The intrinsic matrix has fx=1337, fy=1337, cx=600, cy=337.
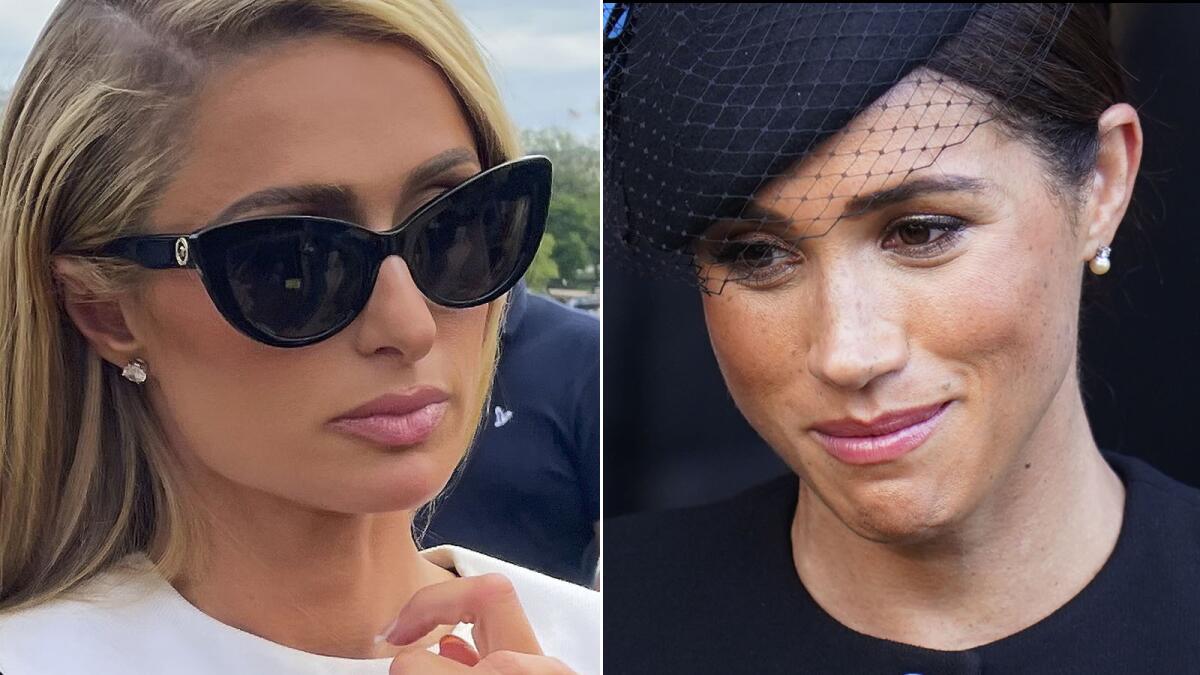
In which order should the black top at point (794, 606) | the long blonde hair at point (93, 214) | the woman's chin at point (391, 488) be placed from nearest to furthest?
1. the long blonde hair at point (93, 214)
2. the woman's chin at point (391, 488)
3. the black top at point (794, 606)

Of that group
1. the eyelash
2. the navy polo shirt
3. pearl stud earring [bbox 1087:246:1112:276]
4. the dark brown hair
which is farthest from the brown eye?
the navy polo shirt

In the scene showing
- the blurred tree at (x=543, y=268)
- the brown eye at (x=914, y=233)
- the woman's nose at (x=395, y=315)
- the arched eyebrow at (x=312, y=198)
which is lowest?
the woman's nose at (x=395, y=315)

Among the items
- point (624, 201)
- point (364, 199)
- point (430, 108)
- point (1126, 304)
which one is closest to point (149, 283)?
point (364, 199)

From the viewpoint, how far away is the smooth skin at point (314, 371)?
1.29 m

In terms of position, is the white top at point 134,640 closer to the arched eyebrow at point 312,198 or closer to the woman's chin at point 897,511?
the arched eyebrow at point 312,198

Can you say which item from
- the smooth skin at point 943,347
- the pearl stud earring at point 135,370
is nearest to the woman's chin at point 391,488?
the pearl stud earring at point 135,370

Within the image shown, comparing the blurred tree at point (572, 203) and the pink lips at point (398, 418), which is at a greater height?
the blurred tree at point (572, 203)

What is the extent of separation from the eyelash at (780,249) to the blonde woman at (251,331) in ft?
0.99

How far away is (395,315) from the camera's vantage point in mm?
1350

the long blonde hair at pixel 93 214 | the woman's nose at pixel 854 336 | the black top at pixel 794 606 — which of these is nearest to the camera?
the long blonde hair at pixel 93 214

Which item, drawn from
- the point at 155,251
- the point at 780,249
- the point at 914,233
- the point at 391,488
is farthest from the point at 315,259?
the point at 914,233

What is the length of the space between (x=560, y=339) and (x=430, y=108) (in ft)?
1.01

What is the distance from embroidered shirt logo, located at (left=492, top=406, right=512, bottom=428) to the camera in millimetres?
1479

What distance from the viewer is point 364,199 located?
1320 mm
